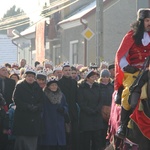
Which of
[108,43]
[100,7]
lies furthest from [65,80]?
[108,43]

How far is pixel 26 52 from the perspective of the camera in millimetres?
47438

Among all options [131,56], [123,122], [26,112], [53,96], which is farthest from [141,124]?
[53,96]

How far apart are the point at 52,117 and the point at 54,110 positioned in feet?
0.50

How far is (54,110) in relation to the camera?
510 inches

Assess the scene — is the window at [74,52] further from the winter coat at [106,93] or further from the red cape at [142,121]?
the red cape at [142,121]

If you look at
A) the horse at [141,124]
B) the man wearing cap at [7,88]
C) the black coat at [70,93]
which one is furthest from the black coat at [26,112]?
the horse at [141,124]

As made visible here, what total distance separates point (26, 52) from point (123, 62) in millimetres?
38634

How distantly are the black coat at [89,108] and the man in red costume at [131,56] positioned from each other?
4.56 meters

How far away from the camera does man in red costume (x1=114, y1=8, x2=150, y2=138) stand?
8.89m

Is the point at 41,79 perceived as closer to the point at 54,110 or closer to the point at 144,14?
the point at 54,110

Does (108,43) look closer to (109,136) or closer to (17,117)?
(17,117)

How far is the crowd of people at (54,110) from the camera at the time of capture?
12477 mm

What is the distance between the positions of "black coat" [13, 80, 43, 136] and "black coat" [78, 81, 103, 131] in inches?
59.3

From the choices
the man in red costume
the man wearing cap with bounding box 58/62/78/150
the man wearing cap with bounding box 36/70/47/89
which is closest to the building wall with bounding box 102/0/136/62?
the man wearing cap with bounding box 58/62/78/150
